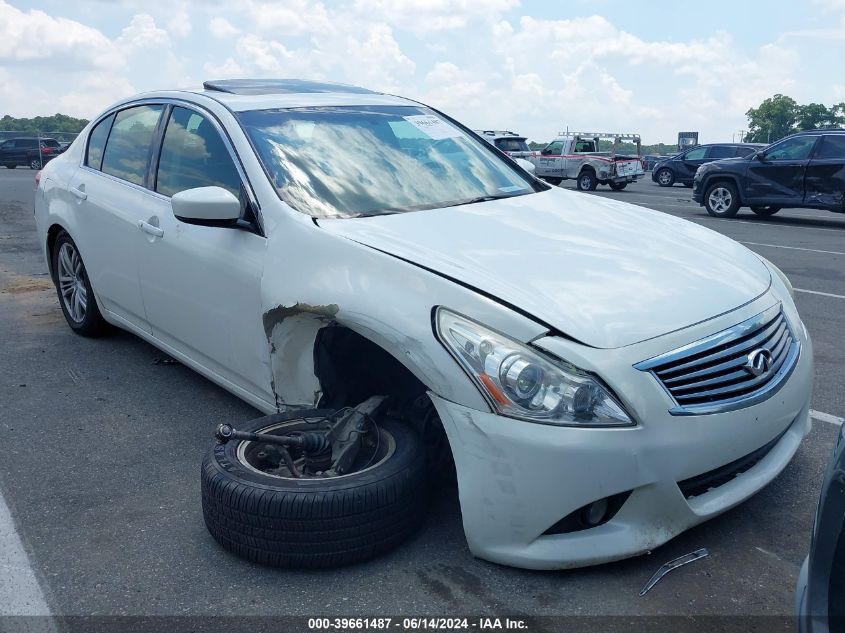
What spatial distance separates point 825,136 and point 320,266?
13382mm

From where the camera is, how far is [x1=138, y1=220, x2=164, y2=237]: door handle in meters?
4.06

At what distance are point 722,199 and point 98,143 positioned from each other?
1295cm

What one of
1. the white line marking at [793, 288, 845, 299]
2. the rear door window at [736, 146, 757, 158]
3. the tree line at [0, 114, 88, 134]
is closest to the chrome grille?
the white line marking at [793, 288, 845, 299]

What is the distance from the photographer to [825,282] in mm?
8211

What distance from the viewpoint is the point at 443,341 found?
2641 millimetres

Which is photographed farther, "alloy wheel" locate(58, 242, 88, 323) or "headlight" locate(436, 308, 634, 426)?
"alloy wheel" locate(58, 242, 88, 323)

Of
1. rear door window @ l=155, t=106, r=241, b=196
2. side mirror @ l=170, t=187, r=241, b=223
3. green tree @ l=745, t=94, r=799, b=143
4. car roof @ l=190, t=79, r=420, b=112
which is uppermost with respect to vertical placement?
car roof @ l=190, t=79, r=420, b=112

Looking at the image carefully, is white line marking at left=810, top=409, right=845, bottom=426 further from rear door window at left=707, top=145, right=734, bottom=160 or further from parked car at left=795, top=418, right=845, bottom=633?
rear door window at left=707, top=145, right=734, bottom=160

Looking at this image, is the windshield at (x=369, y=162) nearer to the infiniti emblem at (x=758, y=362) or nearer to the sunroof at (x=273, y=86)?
the sunroof at (x=273, y=86)

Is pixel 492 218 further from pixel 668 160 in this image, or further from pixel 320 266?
pixel 668 160

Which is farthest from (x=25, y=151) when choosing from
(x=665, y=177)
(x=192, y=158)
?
(x=192, y=158)

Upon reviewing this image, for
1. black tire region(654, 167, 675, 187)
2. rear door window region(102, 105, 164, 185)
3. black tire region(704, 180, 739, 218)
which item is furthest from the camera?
black tire region(654, 167, 675, 187)

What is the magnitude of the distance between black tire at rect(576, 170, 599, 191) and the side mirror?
23300 mm

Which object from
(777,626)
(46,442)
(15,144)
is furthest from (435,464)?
(15,144)
